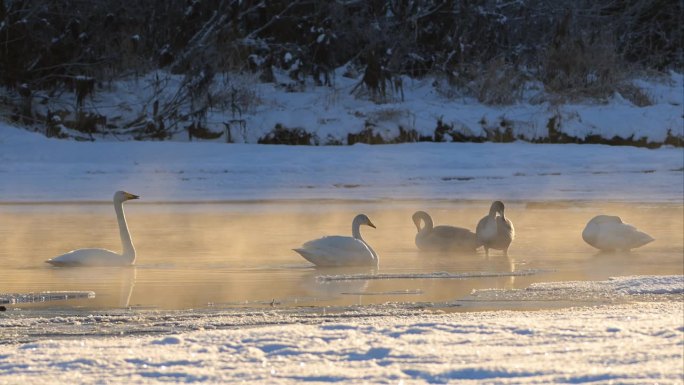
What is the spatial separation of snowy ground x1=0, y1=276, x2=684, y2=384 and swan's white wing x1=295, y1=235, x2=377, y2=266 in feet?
10.9

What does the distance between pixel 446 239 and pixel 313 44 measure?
1158 centimetres

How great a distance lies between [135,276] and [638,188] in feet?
30.1

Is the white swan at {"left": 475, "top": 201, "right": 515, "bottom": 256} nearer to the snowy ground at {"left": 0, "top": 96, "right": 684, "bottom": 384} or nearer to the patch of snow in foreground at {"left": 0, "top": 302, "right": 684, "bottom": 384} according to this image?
the snowy ground at {"left": 0, "top": 96, "right": 684, "bottom": 384}

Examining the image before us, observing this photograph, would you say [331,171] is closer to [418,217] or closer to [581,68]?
[418,217]

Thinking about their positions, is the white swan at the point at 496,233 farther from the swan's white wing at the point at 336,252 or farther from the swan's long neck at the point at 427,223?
the swan's white wing at the point at 336,252

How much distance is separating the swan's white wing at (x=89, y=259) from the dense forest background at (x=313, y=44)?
10.5 metres

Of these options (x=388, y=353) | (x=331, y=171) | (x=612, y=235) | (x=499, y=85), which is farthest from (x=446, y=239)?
(x=499, y=85)

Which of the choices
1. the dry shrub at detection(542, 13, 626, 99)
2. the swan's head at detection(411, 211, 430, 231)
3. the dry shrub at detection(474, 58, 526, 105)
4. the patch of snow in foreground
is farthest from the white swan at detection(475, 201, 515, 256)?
the dry shrub at detection(542, 13, 626, 99)

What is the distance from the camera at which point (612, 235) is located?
36.9ft

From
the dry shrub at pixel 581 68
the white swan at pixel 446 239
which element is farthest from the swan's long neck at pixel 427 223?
the dry shrub at pixel 581 68

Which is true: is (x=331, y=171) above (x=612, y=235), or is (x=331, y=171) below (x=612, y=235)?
above

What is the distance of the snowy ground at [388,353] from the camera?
4.93 metres

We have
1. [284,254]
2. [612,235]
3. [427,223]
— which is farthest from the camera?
[427,223]

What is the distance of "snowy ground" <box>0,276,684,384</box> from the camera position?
16.2 ft
